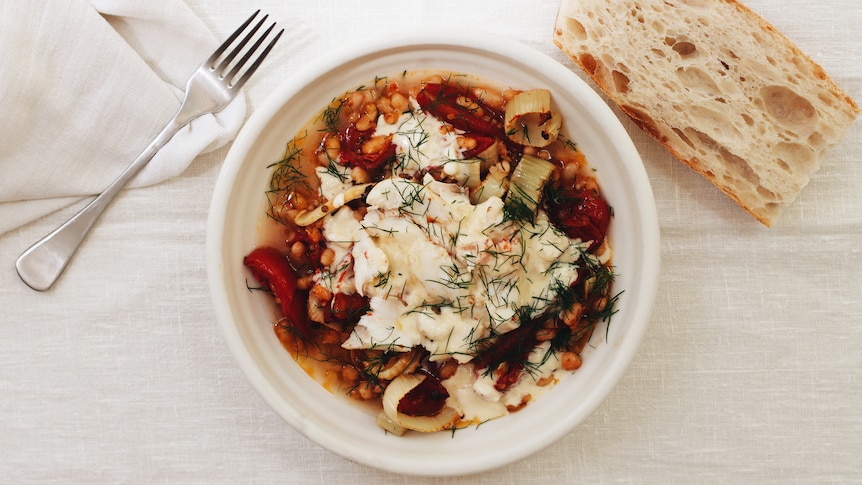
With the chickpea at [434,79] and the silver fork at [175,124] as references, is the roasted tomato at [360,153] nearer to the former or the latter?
the chickpea at [434,79]

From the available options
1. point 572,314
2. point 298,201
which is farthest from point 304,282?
point 572,314

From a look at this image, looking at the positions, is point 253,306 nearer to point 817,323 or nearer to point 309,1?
point 309,1

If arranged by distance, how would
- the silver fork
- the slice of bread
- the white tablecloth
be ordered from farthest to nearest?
the white tablecloth
the silver fork
the slice of bread

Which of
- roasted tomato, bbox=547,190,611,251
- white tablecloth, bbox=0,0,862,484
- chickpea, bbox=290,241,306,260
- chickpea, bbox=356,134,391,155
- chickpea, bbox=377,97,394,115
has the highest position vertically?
chickpea, bbox=377,97,394,115

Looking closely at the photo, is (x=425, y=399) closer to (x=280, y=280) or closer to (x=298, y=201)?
(x=280, y=280)

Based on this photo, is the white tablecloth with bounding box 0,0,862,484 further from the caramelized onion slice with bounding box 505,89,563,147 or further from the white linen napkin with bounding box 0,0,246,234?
the caramelized onion slice with bounding box 505,89,563,147

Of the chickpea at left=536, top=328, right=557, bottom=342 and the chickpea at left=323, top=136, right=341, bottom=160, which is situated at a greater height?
the chickpea at left=323, top=136, right=341, bottom=160

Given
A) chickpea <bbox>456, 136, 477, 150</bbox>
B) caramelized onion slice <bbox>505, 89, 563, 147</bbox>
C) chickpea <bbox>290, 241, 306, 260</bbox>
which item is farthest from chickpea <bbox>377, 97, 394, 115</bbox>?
chickpea <bbox>290, 241, 306, 260</bbox>

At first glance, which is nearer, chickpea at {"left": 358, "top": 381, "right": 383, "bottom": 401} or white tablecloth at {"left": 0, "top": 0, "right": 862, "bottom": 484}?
chickpea at {"left": 358, "top": 381, "right": 383, "bottom": 401}

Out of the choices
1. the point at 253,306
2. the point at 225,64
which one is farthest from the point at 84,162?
the point at 253,306
